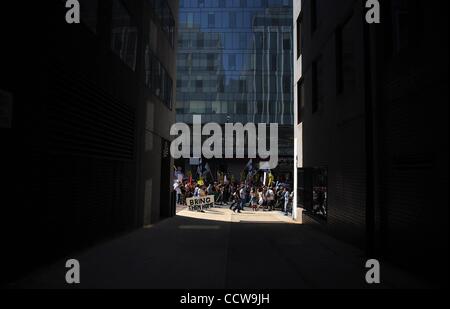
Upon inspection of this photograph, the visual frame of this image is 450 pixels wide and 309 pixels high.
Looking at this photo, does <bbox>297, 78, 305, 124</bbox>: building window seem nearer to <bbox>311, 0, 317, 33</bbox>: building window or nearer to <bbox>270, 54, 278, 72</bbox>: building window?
<bbox>311, 0, 317, 33</bbox>: building window

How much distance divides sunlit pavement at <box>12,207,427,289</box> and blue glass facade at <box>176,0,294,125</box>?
44.2m

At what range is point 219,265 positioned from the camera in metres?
8.45

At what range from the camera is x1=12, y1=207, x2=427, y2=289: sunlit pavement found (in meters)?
6.88

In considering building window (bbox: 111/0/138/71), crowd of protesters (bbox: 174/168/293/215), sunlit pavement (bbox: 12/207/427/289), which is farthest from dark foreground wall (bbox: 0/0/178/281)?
crowd of protesters (bbox: 174/168/293/215)

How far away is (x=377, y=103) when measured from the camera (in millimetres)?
9977

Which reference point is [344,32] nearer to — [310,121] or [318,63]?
[318,63]

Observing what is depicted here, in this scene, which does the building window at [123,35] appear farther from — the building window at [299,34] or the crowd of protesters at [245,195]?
the crowd of protesters at [245,195]

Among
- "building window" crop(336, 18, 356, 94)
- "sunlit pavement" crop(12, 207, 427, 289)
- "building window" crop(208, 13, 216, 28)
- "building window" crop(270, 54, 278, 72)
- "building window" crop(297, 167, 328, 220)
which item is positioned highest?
"building window" crop(208, 13, 216, 28)

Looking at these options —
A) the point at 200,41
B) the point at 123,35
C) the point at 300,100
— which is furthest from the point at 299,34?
the point at 200,41

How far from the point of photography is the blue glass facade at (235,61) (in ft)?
185

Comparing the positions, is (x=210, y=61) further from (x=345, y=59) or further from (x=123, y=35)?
(x=345, y=59)

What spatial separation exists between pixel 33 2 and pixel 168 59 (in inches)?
553

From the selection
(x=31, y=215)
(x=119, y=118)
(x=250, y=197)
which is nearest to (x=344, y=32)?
(x=119, y=118)

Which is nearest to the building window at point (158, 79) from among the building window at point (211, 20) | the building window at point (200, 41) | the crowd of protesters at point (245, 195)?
the crowd of protesters at point (245, 195)
